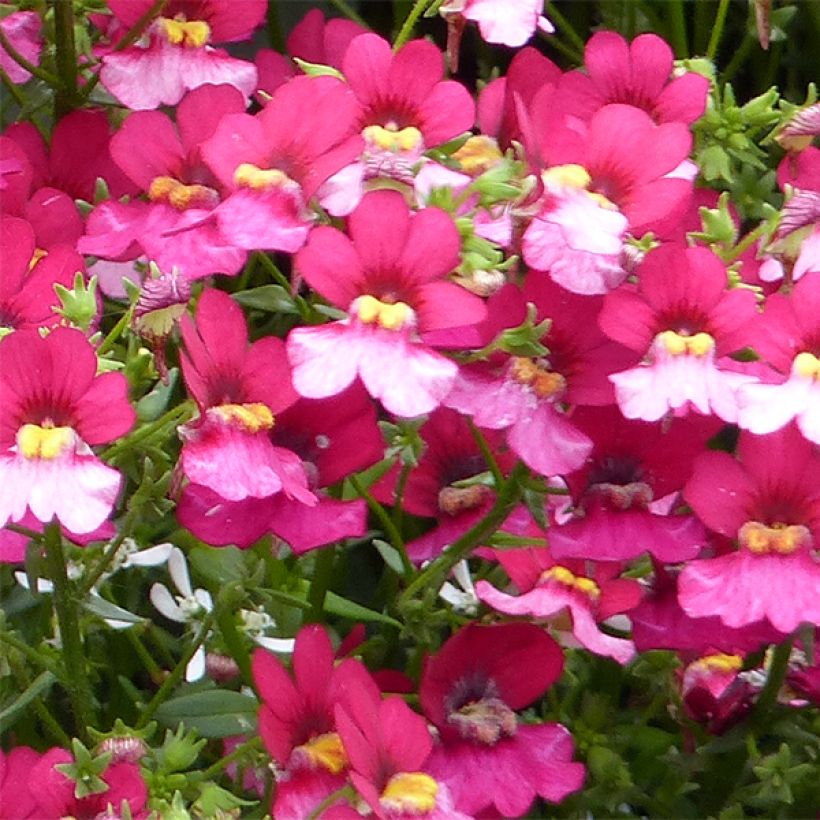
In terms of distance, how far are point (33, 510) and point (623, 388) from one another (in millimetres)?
226

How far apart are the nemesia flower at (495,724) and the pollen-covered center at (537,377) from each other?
134 mm

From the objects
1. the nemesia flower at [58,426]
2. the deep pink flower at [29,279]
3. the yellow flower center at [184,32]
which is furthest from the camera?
the yellow flower center at [184,32]

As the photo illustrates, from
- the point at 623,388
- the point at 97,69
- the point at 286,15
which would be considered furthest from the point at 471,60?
the point at 623,388

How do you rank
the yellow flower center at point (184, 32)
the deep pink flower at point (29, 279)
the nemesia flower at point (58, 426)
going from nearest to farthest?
the nemesia flower at point (58, 426), the deep pink flower at point (29, 279), the yellow flower center at point (184, 32)

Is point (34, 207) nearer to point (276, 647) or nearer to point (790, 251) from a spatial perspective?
point (276, 647)

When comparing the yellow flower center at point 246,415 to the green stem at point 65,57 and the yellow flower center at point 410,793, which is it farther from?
the green stem at point 65,57

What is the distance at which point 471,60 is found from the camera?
1.21 meters

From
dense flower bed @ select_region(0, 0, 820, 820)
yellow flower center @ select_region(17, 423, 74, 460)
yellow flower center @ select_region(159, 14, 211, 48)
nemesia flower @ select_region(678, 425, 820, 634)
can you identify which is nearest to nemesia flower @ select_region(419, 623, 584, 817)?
dense flower bed @ select_region(0, 0, 820, 820)

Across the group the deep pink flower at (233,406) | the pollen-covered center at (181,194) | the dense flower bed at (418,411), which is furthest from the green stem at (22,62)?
the deep pink flower at (233,406)

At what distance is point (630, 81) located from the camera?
2.48ft

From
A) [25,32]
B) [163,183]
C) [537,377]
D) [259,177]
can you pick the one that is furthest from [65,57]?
[537,377]

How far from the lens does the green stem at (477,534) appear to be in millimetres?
658

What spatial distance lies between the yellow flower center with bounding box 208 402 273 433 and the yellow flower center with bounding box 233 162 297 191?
0.29ft

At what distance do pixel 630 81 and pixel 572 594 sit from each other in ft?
0.81
